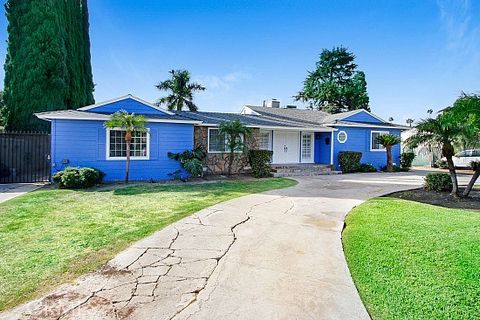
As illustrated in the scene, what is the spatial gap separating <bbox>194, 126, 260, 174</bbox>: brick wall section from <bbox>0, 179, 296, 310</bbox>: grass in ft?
16.3

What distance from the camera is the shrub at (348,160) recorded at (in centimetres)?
1778

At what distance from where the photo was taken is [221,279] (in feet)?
11.7

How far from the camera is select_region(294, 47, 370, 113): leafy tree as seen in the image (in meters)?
Answer: 35.8

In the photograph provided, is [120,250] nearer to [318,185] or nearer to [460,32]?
[318,185]

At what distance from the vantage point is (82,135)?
12.3 m

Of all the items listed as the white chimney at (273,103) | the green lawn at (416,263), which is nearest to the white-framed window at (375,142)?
the white chimney at (273,103)

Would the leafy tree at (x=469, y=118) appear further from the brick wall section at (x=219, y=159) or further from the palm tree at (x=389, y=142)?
the brick wall section at (x=219, y=159)

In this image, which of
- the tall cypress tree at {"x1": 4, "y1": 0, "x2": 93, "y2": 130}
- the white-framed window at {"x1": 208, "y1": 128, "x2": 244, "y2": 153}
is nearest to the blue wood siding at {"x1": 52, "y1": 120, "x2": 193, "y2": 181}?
the white-framed window at {"x1": 208, "y1": 128, "x2": 244, "y2": 153}

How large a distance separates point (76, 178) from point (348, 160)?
48.0ft

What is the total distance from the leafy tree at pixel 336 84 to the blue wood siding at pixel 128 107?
27530 millimetres

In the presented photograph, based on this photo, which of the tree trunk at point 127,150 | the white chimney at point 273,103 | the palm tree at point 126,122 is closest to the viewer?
the palm tree at point 126,122

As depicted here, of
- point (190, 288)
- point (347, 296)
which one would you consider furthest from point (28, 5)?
point (347, 296)

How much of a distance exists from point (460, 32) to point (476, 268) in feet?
52.7

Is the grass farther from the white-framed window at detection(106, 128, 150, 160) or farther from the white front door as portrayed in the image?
the white front door
